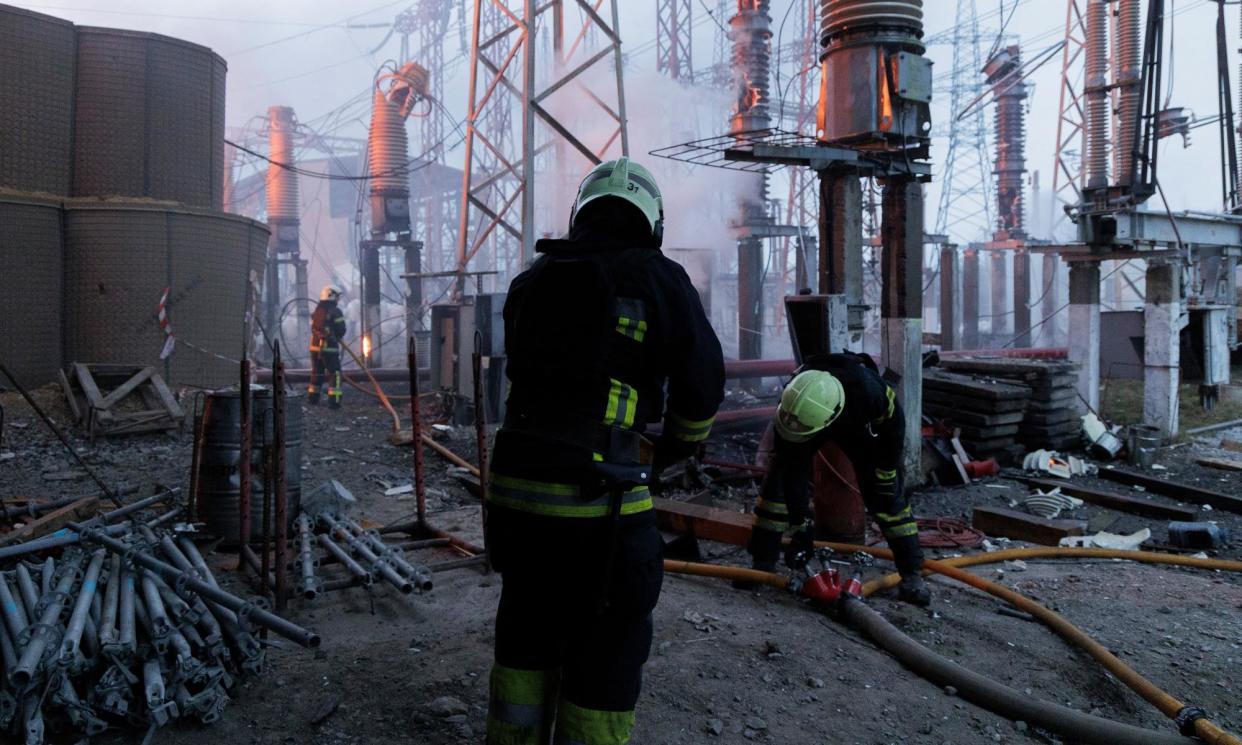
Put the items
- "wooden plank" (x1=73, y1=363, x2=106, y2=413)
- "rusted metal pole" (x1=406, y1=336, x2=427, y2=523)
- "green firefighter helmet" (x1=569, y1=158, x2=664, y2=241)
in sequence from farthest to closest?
"wooden plank" (x1=73, y1=363, x2=106, y2=413)
"rusted metal pole" (x1=406, y1=336, x2=427, y2=523)
"green firefighter helmet" (x1=569, y1=158, x2=664, y2=241)

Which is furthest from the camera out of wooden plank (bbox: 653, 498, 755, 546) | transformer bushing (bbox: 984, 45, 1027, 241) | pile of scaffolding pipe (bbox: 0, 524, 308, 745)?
transformer bushing (bbox: 984, 45, 1027, 241)

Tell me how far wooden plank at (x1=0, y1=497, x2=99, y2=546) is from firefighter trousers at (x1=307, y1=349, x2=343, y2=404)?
6.25 metres

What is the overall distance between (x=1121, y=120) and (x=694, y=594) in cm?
1444

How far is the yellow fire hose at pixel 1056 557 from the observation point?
3088 mm

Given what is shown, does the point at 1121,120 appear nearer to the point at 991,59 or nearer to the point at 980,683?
the point at 991,59

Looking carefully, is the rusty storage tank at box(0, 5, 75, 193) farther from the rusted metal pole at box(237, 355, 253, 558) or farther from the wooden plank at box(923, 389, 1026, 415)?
the wooden plank at box(923, 389, 1026, 415)

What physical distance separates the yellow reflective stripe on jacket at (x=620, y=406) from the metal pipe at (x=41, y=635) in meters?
2.03

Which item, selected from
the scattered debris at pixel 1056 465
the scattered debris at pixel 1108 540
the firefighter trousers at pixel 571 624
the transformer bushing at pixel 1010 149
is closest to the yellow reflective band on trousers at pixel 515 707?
the firefighter trousers at pixel 571 624

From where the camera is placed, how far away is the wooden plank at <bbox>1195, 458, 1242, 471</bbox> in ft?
29.0

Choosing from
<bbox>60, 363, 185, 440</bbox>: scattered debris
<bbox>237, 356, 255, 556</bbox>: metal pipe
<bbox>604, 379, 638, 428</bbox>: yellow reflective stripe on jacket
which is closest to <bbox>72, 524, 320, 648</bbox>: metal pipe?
<bbox>237, 356, 255, 556</bbox>: metal pipe

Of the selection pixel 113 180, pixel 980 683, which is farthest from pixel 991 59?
pixel 980 683

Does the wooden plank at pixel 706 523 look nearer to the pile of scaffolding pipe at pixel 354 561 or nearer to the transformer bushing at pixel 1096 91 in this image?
the pile of scaffolding pipe at pixel 354 561

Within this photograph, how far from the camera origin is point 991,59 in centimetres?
2283

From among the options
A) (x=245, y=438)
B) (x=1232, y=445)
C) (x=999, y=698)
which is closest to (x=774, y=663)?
(x=999, y=698)
